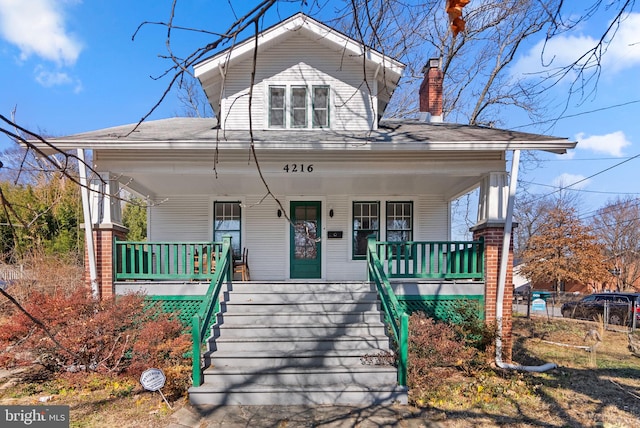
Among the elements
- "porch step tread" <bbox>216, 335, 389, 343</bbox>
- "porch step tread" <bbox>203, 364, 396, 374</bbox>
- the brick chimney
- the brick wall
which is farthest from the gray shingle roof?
"porch step tread" <bbox>203, 364, 396, 374</bbox>

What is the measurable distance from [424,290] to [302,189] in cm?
393

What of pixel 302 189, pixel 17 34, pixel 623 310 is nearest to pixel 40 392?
pixel 17 34

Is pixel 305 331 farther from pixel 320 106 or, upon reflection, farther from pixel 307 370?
pixel 320 106

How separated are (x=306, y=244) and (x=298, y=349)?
4.39m

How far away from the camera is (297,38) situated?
9227mm

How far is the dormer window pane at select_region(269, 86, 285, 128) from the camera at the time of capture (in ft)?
30.2

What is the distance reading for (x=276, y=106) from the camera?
30.4 feet

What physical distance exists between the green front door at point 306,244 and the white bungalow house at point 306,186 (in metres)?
0.03

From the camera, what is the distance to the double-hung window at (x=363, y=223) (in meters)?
10.3

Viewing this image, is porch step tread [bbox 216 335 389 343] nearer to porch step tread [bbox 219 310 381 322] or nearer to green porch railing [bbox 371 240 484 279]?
porch step tread [bbox 219 310 381 322]

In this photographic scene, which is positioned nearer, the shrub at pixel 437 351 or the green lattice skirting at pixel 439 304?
the shrub at pixel 437 351

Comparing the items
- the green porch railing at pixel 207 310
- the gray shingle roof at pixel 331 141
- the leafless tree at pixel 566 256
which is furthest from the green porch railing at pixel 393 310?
the leafless tree at pixel 566 256

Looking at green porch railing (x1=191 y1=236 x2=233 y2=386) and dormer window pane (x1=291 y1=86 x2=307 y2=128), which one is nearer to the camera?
green porch railing (x1=191 y1=236 x2=233 y2=386)

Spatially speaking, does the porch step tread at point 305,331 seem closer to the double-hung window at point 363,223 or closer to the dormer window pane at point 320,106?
the double-hung window at point 363,223
